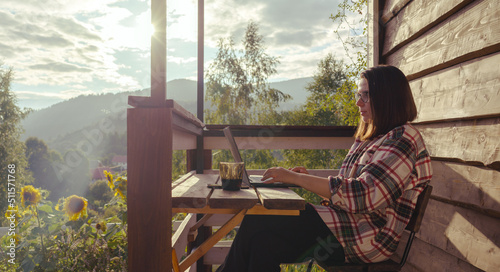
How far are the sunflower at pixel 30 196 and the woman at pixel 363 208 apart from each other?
1.54m

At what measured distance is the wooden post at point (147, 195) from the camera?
103 cm

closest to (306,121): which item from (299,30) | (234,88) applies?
(234,88)

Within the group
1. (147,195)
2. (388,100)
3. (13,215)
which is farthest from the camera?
(13,215)

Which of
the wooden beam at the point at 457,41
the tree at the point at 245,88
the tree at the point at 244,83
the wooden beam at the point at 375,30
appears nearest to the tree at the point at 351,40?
the wooden beam at the point at 375,30

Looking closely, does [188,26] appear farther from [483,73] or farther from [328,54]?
[328,54]

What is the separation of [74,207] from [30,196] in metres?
0.28

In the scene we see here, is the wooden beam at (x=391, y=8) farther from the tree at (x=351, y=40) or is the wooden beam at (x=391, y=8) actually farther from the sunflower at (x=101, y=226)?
the tree at (x=351, y=40)

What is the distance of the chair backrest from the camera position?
115cm

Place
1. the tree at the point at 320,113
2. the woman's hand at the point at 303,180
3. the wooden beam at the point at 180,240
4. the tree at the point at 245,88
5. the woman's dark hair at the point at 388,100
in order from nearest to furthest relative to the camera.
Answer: the woman's hand at the point at 303,180 → the woman's dark hair at the point at 388,100 → the wooden beam at the point at 180,240 → the tree at the point at 320,113 → the tree at the point at 245,88

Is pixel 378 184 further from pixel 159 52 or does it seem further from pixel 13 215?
pixel 13 215

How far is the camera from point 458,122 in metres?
1.40

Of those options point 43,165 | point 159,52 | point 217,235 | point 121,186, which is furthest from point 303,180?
point 43,165

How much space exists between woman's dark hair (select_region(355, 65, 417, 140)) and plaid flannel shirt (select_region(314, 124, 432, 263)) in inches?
3.5

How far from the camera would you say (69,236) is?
2164 mm
